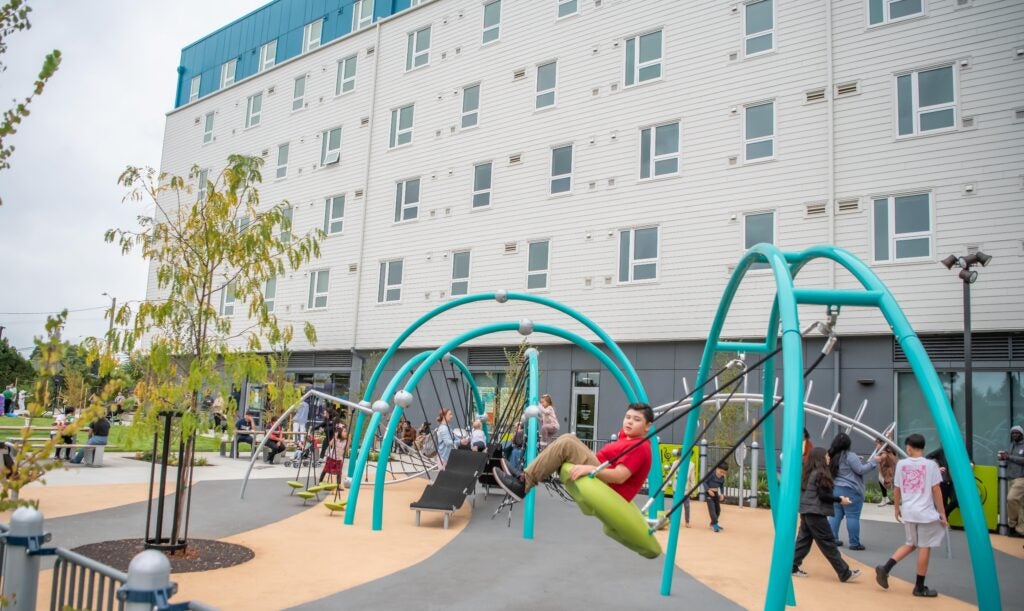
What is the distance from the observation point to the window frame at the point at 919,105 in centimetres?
1877

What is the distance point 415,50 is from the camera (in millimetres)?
30188

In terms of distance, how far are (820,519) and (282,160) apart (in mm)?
30542

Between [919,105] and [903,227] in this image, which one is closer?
[903,227]

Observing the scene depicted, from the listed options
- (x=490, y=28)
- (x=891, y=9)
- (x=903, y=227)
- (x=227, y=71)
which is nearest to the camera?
(x=903, y=227)

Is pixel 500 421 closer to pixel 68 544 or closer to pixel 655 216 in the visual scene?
pixel 68 544

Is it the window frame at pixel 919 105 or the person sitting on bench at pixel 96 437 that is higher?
the window frame at pixel 919 105

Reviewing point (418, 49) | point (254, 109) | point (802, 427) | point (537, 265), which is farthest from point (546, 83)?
point (802, 427)

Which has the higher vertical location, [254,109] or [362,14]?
[362,14]

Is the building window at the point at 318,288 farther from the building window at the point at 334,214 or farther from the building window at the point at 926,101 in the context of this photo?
the building window at the point at 926,101

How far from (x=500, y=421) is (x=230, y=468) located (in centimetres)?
1077

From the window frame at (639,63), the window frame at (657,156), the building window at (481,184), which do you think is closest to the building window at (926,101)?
the window frame at (657,156)

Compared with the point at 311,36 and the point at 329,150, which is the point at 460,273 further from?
the point at 311,36

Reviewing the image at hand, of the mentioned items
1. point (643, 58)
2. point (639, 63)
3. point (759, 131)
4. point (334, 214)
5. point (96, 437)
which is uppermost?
point (643, 58)

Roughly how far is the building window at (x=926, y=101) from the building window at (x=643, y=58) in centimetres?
708
